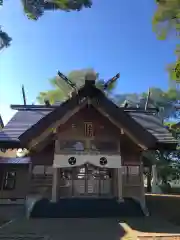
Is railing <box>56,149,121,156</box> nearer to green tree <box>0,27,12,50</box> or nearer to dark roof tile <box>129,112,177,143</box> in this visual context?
dark roof tile <box>129,112,177,143</box>

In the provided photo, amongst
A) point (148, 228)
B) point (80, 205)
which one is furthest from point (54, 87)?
point (148, 228)

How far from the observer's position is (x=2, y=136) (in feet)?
35.0

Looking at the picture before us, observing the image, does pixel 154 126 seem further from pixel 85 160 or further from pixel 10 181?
pixel 10 181

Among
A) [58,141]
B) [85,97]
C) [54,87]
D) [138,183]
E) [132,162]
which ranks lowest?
[138,183]

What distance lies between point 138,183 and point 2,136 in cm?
681

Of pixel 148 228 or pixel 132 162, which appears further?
pixel 132 162

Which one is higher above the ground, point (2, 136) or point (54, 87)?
point (54, 87)

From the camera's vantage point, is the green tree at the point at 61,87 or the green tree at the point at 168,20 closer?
the green tree at the point at 168,20

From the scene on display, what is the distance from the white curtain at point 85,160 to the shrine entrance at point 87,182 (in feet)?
4.83

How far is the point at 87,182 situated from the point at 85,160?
5.39 ft

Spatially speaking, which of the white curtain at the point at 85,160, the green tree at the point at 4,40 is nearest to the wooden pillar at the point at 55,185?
the white curtain at the point at 85,160

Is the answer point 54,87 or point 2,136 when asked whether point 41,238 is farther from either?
point 54,87

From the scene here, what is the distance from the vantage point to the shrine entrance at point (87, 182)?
35.0 feet

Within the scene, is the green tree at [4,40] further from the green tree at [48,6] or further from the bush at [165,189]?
the bush at [165,189]
